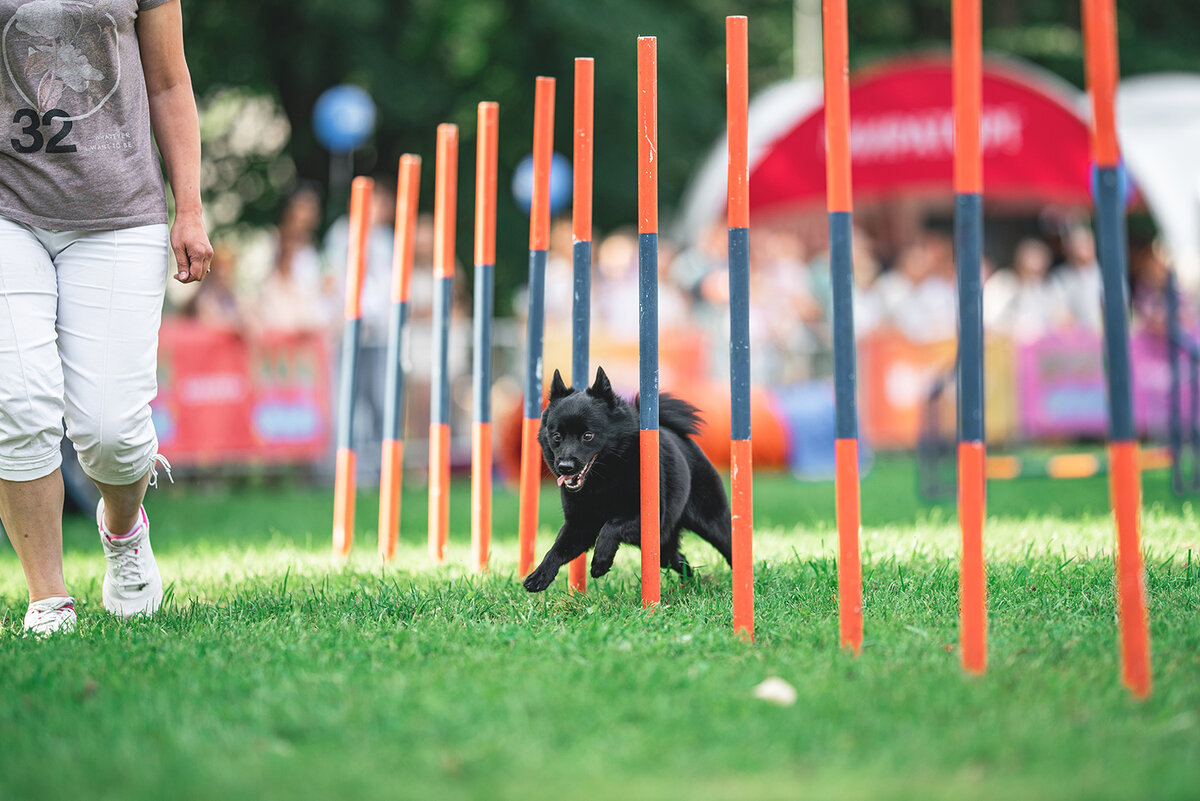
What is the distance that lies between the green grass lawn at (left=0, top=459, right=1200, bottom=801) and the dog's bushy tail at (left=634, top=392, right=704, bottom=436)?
591 millimetres

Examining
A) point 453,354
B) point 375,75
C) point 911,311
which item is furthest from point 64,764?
point 375,75

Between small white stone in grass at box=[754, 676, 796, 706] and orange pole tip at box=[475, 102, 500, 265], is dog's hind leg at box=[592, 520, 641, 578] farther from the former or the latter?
orange pole tip at box=[475, 102, 500, 265]

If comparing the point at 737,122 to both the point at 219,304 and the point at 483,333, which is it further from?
the point at 219,304

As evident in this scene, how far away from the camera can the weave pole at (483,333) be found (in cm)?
515

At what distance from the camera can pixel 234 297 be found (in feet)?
33.7

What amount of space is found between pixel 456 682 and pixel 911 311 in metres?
11.5

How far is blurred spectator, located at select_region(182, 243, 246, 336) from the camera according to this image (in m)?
10.1

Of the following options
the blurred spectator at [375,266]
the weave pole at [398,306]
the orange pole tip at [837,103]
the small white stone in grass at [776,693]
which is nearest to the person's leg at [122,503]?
the weave pole at [398,306]

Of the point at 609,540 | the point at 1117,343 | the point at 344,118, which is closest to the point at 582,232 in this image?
the point at 609,540

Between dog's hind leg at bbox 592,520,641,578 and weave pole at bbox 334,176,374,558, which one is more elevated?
weave pole at bbox 334,176,374,558

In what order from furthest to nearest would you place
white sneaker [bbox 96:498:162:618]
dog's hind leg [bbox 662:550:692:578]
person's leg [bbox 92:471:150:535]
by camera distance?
1. dog's hind leg [bbox 662:550:692:578]
2. white sneaker [bbox 96:498:162:618]
3. person's leg [bbox 92:471:150:535]

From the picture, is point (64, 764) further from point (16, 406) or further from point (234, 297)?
point (234, 297)

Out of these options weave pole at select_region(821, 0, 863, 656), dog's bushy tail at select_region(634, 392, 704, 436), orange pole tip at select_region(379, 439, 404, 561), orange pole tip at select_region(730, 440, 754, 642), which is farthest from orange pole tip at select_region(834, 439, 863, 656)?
orange pole tip at select_region(379, 439, 404, 561)

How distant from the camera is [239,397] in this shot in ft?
33.8
